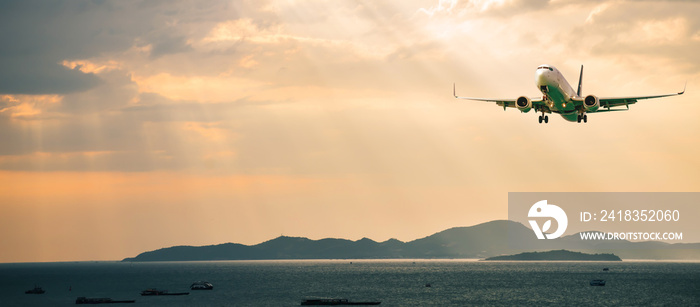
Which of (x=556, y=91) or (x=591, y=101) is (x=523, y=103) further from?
(x=591, y=101)

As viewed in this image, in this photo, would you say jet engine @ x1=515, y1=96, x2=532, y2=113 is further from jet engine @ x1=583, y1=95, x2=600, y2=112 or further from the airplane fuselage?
jet engine @ x1=583, y1=95, x2=600, y2=112

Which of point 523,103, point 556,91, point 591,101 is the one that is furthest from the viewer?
point 523,103

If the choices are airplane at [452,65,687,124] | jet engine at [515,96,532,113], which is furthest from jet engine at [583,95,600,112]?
jet engine at [515,96,532,113]

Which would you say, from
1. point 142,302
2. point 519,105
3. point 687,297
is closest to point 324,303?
point 142,302

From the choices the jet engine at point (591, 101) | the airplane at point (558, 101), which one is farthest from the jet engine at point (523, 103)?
the jet engine at point (591, 101)

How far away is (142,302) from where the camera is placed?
17525 centimetres

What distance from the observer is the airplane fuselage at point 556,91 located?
93.2 meters

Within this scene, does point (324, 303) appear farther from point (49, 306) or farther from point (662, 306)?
point (662, 306)

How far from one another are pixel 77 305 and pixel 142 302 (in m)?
16.8

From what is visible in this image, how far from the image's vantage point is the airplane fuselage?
3669 inches

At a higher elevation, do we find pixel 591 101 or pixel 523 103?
pixel 523 103

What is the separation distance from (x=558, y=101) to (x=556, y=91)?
3.74 m

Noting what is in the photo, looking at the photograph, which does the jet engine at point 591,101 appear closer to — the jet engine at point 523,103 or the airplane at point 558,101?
the airplane at point 558,101

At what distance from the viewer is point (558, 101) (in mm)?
98688
